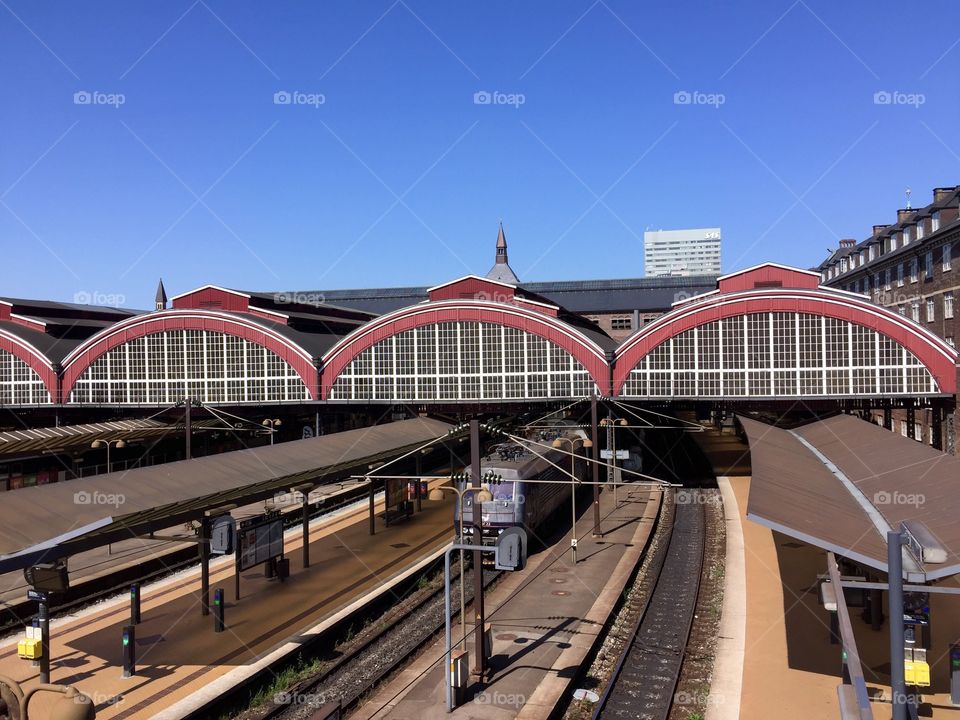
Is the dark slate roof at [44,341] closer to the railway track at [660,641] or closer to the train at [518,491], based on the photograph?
the train at [518,491]

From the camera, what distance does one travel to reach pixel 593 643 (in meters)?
18.5

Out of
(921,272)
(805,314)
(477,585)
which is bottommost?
(477,585)

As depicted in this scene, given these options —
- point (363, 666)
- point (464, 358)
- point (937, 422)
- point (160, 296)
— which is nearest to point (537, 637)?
point (363, 666)

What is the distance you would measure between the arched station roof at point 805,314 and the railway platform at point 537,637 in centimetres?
1321

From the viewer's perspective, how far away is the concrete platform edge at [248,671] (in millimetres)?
15008

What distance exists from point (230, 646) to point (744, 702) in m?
12.0

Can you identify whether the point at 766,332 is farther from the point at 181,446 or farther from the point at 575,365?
the point at 181,446

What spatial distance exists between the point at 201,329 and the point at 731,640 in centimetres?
3656

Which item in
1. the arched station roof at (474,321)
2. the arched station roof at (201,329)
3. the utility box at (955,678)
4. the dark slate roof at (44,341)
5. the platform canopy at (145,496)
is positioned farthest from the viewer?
the dark slate roof at (44,341)

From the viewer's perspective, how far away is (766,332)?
39.7 meters

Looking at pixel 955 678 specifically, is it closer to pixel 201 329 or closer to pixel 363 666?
pixel 363 666

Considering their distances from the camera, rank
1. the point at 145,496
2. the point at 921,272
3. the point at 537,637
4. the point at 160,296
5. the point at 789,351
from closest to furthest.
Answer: the point at 145,496 < the point at 537,637 < the point at 789,351 < the point at 921,272 < the point at 160,296

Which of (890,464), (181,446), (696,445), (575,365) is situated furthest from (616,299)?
(890,464)

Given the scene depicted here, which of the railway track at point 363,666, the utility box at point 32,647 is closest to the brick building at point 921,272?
the railway track at point 363,666
